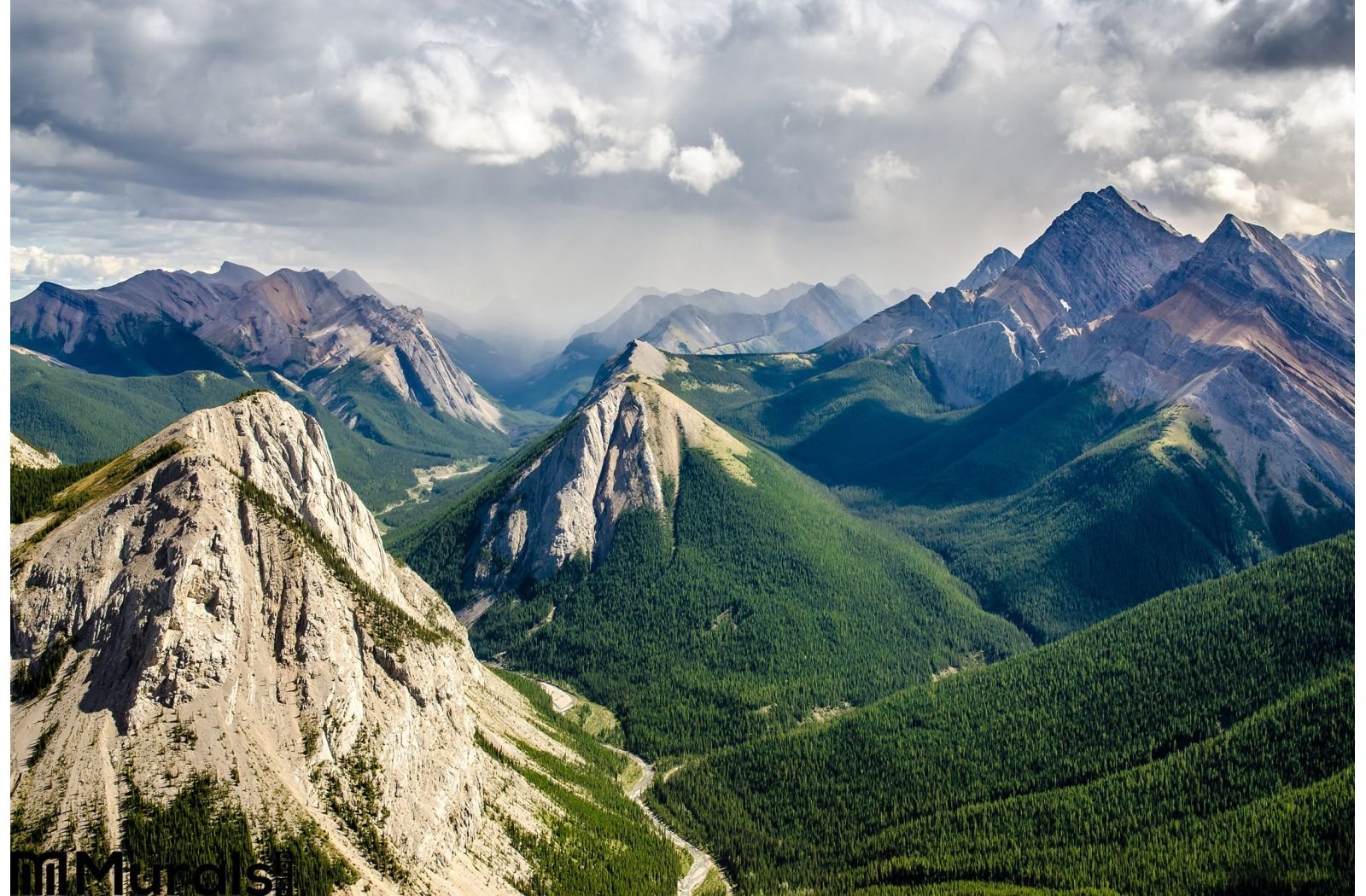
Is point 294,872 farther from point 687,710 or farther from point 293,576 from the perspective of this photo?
point 687,710

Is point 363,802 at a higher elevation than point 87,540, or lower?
lower

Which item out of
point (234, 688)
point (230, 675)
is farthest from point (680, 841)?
point (230, 675)

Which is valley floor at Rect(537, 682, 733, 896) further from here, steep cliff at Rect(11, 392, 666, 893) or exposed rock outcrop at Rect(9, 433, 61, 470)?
exposed rock outcrop at Rect(9, 433, 61, 470)

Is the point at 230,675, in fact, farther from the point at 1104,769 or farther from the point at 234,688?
the point at 1104,769

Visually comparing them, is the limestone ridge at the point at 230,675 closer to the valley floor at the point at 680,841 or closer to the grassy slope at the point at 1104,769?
the valley floor at the point at 680,841

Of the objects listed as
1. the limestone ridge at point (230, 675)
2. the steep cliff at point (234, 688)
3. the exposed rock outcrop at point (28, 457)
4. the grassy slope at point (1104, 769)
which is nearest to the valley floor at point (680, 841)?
the grassy slope at point (1104, 769)

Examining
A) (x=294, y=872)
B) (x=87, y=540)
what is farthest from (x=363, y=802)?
(x=87, y=540)

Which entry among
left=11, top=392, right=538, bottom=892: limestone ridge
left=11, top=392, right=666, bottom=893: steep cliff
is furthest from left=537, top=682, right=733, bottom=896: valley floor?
left=11, top=392, right=538, bottom=892: limestone ridge
